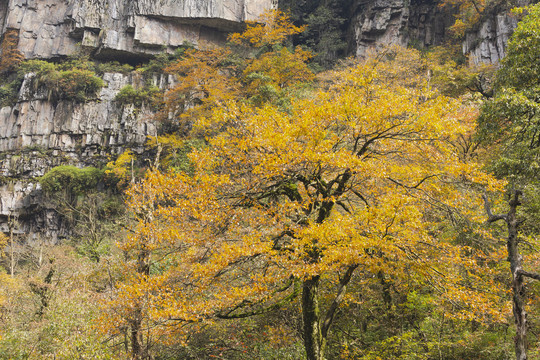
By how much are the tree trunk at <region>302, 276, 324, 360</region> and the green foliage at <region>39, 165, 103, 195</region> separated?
81.7 ft

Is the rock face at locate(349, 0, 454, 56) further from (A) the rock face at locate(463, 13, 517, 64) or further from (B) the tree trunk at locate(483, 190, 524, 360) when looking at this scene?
(B) the tree trunk at locate(483, 190, 524, 360)

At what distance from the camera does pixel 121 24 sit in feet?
112

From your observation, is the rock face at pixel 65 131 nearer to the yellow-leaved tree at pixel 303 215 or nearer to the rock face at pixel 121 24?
the rock face at pixel 121 24

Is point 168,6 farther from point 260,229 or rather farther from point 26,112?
point 260,229

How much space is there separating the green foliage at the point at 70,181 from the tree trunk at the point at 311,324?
24915 millimetres

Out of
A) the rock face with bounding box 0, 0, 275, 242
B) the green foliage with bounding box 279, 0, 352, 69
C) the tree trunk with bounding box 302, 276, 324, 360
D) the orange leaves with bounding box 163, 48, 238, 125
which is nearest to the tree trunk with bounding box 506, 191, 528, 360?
the tree trunk with bounding box 302, 276, 324, 360

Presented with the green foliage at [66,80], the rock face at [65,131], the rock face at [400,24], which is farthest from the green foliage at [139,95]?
the rock face at [400,24]

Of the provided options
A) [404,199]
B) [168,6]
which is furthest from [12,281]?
[168,6]

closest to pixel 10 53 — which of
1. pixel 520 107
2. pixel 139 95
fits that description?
pixel 139 95

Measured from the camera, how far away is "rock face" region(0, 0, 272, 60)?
33.3 meters

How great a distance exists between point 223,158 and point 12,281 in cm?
1628

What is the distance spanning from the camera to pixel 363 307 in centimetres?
973

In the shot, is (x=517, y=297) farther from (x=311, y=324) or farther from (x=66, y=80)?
(x=66, y=80)

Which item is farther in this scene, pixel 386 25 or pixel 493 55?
pixel 386 25
